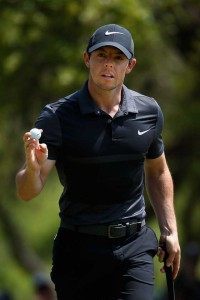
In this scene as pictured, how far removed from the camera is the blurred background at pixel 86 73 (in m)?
13.7

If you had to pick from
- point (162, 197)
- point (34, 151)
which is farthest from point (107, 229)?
point (34, 151)

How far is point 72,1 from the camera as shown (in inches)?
535

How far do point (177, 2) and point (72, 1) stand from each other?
230cm

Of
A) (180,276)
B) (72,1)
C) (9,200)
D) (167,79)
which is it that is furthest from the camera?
(9,200)

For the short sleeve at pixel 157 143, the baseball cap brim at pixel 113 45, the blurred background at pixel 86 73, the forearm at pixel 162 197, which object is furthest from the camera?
the blurred background at pixel 86 73

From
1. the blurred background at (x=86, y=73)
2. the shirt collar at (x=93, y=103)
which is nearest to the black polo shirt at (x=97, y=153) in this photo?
the shirt collar at (x=93, y=103)

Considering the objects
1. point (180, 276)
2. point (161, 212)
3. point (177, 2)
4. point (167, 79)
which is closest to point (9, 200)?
point (167, 79)

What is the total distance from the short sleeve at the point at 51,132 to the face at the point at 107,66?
14.0 inches

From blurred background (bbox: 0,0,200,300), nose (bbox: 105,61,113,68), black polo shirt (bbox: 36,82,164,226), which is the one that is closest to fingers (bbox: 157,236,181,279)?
black polo shirt (bbox: 36,82,164,226)

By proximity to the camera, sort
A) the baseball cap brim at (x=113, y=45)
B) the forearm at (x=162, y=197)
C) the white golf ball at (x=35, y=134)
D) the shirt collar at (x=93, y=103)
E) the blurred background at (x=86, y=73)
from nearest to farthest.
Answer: the white golf ball at (x=35, y=134)
the baseball cap brim at (x=113, y=45)
the shirt collar at (x=93, y=103)
the forearm at (x=162, y=197)
the blurred background at (x=86, y=73)

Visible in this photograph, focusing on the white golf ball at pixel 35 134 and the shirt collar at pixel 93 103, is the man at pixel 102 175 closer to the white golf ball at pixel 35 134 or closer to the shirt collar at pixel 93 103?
the shirt collar at pixel 93 103

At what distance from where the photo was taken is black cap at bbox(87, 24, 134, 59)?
6555 mm

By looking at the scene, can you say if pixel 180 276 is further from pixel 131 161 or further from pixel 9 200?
pixel 9 200

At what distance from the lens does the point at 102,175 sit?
261 inches
